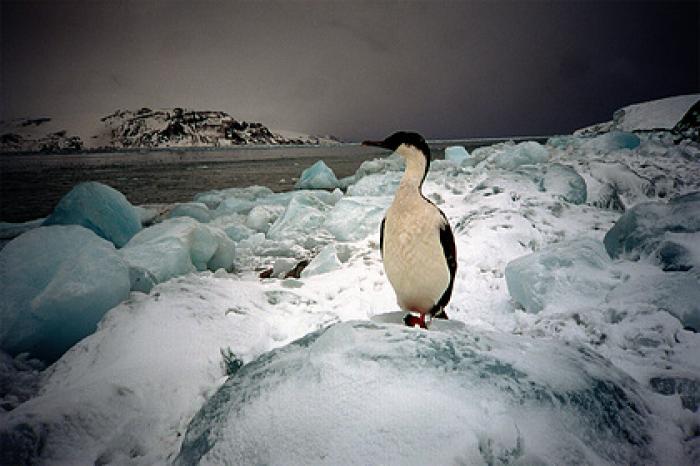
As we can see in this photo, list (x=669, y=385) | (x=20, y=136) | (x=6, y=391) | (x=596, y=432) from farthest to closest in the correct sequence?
1. (x=20, y=136)
2. (x=6, y=391)
3. (x=669, y=385)
4. (x=596, y=432)

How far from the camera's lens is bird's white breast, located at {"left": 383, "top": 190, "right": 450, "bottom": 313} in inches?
79.0

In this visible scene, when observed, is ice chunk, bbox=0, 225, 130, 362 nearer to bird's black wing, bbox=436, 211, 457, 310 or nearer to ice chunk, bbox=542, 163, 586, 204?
bird's black wing, bbox=436, 211, 457, 310

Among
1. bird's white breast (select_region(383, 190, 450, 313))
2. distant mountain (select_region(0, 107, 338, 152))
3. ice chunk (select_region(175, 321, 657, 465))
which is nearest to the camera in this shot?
ice chunk (select_region(175, 321, 657, 465))

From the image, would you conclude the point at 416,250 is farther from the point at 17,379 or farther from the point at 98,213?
the point at 98,213

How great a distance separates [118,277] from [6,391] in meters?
0.89

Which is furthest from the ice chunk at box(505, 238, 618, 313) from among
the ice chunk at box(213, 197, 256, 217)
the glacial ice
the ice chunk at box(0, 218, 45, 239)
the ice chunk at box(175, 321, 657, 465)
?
the ice chunk at box(0, 218, 45, 239)

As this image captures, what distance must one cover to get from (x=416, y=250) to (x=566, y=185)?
4647 millimetres

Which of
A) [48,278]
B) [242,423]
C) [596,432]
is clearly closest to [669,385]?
[596,432]

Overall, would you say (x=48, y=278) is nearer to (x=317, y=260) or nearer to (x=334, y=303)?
(x=334, y=303)

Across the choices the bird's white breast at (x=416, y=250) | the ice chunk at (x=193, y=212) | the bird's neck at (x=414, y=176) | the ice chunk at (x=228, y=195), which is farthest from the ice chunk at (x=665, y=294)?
the ice chunk at (x=228, y=195)

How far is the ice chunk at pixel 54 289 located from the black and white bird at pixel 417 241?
82.4 inches

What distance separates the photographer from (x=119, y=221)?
15.9 ft

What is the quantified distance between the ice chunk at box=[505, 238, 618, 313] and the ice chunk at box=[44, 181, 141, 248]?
4.95 m

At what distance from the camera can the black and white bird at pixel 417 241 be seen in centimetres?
201
